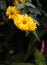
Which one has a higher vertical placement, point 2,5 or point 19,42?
point 2,5

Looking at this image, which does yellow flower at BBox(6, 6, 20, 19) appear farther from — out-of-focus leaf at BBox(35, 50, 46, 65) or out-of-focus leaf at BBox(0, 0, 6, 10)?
out-of-focus leaf at BBox(35, 50, 46, 65)

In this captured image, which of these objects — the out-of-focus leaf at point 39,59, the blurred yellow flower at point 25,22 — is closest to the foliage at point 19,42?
the out-of-focus leaf at point 39,59

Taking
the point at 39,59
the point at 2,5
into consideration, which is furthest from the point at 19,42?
the point at 2,5

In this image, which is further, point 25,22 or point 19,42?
point 19,42

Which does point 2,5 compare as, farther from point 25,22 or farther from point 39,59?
point 39,59

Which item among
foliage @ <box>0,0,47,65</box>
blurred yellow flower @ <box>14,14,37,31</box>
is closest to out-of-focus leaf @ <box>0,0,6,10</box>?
foliage @ <box>0,0,47,65</box>

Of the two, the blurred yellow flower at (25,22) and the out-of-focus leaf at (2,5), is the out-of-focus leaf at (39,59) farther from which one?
the out-of-focus leaf at (2,5)

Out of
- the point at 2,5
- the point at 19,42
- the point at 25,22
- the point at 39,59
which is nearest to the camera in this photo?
the point at 25,22

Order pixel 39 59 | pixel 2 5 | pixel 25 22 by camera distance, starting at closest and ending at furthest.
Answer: pixel 25 22, pixel 2 5, pixel 39 59

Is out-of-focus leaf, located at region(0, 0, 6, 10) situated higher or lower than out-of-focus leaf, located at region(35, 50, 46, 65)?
higher
